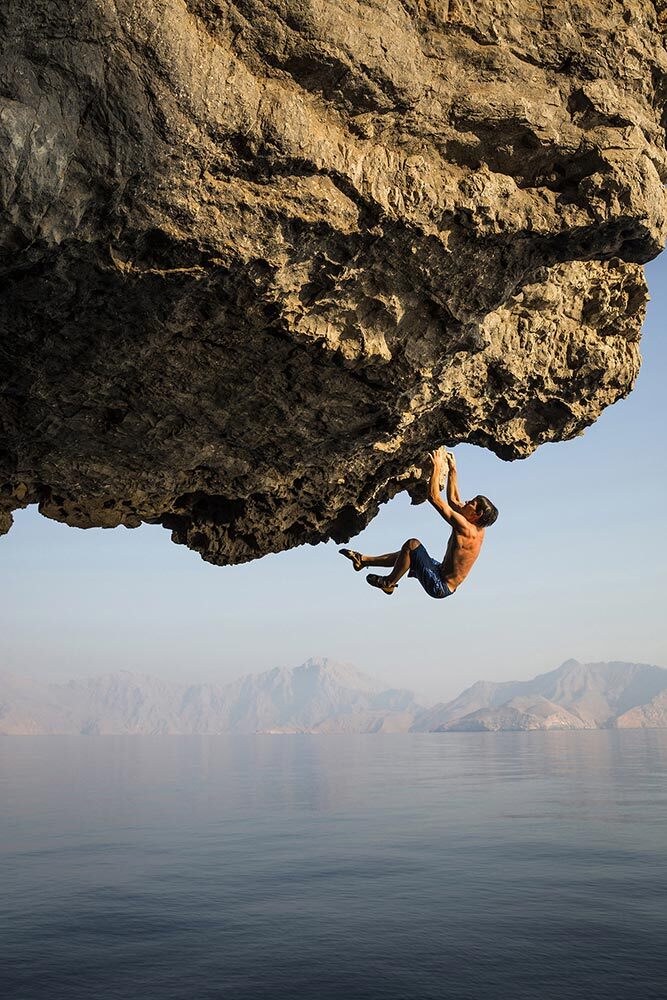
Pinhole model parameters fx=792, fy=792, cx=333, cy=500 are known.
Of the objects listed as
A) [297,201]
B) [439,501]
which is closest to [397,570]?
[439,501]

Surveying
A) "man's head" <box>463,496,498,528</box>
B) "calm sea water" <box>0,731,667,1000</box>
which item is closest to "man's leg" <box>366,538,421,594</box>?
"man's head" <box>463,496,498,528</box>

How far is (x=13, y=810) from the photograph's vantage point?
3500 cm

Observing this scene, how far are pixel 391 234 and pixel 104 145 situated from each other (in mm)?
1936

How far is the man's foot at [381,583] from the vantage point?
10.0m

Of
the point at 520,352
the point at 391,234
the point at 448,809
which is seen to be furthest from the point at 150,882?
the point at 391,234

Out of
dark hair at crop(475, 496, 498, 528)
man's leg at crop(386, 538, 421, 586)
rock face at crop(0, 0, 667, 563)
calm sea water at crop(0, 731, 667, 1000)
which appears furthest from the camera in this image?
calm sea water at crop(0, 731, 667, 1000)

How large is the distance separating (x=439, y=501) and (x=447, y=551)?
2.76 ft

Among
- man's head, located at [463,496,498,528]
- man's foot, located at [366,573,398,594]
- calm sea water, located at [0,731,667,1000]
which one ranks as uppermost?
man's head, located at [463,496,498,528]

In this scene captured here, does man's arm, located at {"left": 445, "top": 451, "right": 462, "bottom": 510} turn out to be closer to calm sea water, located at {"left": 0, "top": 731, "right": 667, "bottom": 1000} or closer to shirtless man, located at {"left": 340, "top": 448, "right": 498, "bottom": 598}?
shirtless man, located at {"left": 340, "top": 448, "right": 498, "bottom": 598}

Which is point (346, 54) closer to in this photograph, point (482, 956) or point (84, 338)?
point (84, 338)

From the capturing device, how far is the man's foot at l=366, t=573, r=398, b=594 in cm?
1005

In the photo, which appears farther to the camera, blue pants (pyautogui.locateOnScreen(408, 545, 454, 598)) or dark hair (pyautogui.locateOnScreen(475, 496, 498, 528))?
blue pants (pyautogui.locateOnScreen(408, 545, 454, 598))

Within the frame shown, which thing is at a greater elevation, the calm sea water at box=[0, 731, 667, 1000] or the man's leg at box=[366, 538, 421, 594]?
the man's leg at box=[366, 538, 421, 594]

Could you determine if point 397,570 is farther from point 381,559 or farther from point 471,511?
point 471,511
